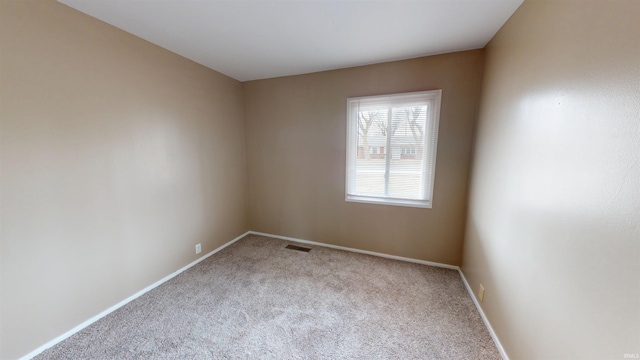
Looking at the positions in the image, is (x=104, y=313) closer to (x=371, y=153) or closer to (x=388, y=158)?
(x=371, y=153)

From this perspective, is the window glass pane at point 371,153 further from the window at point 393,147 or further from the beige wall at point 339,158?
the beige wall at point 339,158

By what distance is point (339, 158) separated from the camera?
298 cm

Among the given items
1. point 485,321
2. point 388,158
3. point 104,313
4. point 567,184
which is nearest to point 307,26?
point 388,158

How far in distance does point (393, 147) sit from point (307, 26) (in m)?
1.62

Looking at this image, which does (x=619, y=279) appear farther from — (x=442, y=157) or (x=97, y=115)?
(x=97, y=115)

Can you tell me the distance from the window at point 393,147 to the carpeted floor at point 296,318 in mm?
912

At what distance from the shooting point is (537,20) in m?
1.36

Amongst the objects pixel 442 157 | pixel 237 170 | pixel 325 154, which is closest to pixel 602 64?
pixel 442 157

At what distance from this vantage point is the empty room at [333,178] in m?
1.00

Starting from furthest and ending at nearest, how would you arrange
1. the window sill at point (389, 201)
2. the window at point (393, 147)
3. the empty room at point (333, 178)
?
the window sill at point (389, 201), the window at point (393, 147), the empty room at point (333, 178)

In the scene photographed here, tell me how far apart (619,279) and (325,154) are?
2.58 meters

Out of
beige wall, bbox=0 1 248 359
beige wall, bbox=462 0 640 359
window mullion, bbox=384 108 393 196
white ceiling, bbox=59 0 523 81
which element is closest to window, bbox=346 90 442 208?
window mullion, bbox=384 108 393 196

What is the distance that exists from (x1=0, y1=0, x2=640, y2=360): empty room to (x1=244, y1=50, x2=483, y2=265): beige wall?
0.10 feet

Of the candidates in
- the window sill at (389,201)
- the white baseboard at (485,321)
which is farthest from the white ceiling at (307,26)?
the white baseboard at (485,321)
